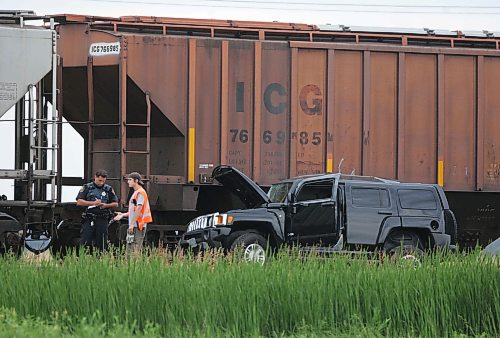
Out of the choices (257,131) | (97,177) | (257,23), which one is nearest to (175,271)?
(97,177)

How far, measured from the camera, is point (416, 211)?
15.3 metres

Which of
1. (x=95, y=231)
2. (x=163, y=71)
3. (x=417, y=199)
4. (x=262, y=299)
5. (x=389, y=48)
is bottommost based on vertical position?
(x=262, y=299)

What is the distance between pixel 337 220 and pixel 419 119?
14.0 ft

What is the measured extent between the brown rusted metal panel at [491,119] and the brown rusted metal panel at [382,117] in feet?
5.77

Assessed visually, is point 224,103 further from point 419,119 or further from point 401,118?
point 419,119

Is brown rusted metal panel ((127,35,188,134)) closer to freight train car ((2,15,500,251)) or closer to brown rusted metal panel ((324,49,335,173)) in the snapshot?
freight train car ((2,15,500,251))

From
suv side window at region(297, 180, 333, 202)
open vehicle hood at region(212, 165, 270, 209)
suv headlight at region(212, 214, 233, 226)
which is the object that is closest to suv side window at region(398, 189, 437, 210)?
suv side window at region(297, 180, 333, 202)

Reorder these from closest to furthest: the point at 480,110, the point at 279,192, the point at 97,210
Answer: the point at 97,210
the point at 279,192
the point at 480,110

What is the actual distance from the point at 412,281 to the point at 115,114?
912cm

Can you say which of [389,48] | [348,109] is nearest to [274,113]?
[348,109]

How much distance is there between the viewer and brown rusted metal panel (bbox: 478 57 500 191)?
18672mm

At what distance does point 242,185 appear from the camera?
1575cm

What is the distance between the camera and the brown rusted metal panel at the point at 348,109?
1805 cm

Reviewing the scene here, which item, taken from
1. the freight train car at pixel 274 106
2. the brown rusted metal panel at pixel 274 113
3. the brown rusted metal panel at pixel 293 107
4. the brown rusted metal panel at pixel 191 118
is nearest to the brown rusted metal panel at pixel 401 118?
the freight train car at pixel 274 106
